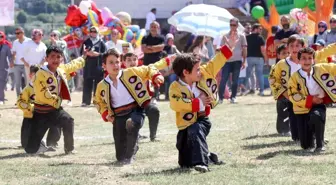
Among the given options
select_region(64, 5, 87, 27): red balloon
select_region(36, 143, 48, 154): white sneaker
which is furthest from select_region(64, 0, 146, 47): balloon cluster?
select_region(36, 143, 48, 154): white sneaker

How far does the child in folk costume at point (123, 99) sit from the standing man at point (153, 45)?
334 inches

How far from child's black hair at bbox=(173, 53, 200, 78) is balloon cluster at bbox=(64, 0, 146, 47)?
44.0 feet

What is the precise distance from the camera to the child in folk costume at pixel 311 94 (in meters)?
9.48

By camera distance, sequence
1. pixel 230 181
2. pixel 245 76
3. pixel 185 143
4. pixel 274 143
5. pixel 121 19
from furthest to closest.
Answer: pixel 121 19
pixel 245 76
pixel 274 143
pixel 185 143
pixel 230 181

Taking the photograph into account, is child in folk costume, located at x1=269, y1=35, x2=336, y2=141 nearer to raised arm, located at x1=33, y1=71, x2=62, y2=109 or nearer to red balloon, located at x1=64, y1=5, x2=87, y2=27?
raised arm, located at x1=33, y1=71, x2=62, y2=109

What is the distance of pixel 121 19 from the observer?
2348 cm

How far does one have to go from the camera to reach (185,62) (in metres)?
8.55

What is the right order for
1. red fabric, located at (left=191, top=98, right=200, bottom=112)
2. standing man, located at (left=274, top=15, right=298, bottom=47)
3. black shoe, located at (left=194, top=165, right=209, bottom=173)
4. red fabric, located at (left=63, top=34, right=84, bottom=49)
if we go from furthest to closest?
red fabric, located at (left=63, top=34, right=84, bottom=49)
standing man, located at (left=274, top=15, right=298, bottom=47)
red fabric, located at (left=191, top=98, right=200, bottom=112)
black shoe, located at (left=194, top=165, right=209, bottom=173)

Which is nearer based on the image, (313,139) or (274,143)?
(313,139)

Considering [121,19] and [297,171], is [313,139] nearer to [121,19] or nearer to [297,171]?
[297,171]

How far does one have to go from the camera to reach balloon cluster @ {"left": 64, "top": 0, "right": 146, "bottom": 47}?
73.2 feet

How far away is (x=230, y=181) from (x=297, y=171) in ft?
2.62

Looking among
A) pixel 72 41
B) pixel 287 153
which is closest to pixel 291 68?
pixel 287 153

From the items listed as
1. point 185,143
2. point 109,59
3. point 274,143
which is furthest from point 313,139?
point 109,59
